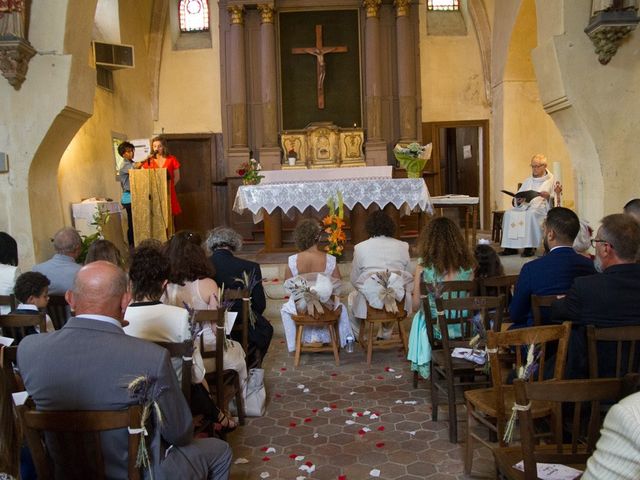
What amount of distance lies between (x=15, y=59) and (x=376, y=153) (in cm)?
591

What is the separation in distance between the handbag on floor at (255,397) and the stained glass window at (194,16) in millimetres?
8894

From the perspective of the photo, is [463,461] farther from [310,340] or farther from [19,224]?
[19,224]

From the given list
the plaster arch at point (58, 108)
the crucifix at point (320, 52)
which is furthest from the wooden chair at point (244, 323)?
the crucifix at point (320, 52)

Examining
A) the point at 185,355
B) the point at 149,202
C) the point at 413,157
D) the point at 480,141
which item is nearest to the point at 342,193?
the point at 413,157

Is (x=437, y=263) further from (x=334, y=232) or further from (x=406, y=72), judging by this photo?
(x=406, y=72)

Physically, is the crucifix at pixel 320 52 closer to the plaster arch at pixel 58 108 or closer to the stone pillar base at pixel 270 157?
the stone pillar base at pixel 270 157

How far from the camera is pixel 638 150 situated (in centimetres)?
588

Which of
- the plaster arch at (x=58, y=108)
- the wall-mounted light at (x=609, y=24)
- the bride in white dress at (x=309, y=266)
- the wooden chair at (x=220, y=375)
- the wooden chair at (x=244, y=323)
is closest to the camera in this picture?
the wooden chair at (x=220, y=375)

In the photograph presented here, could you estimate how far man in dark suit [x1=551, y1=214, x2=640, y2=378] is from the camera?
245 cm

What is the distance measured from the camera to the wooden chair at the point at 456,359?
3082 millimetres

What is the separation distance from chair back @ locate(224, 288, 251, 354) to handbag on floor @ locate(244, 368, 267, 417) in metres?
0.20

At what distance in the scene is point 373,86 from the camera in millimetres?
10055

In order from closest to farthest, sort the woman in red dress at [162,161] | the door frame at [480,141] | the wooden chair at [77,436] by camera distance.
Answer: the wooden chair at [77,436]
the woman in red dress at [162,161]
the door frame at [480,141]

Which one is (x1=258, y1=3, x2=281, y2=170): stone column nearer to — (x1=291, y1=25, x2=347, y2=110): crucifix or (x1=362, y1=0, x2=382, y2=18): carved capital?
(x1=291, y1=25, x2=347, y2=110): crucifix
